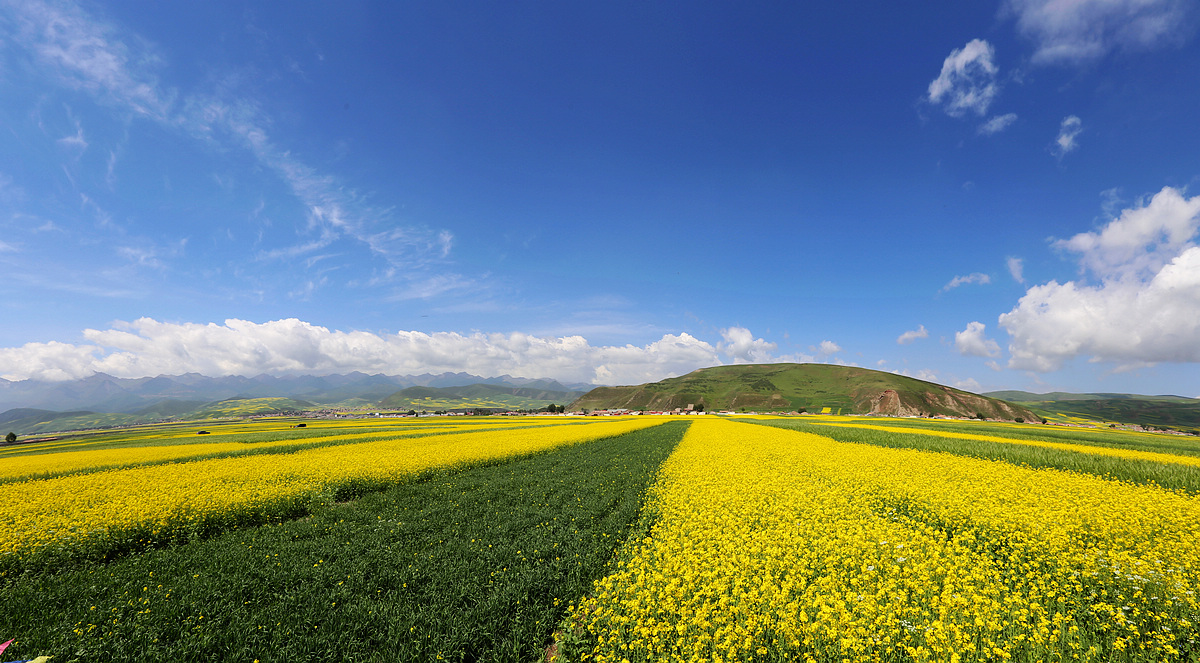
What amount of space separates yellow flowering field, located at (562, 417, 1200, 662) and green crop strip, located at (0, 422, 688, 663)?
156cm

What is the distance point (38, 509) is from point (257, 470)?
7.56 meters

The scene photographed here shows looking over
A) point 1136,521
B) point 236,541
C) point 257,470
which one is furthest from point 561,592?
point 257,470

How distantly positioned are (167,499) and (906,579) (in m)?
23.5

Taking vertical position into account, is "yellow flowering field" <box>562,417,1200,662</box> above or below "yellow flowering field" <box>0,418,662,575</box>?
above

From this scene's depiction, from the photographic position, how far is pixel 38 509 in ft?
49.0

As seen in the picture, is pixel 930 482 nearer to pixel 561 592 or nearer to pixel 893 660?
pixel 893 660

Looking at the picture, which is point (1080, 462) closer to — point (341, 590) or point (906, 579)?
point (906, 579)

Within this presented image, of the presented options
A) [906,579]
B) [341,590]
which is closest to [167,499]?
[341,590]

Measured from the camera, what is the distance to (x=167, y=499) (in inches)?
599

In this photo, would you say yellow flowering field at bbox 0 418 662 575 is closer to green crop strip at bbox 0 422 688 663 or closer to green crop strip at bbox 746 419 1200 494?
green crop strip at bbox 0 422 688 663

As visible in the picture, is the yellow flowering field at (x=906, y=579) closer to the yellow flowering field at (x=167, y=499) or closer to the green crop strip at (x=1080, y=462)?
the green crop strip at (x=1080, y=462)

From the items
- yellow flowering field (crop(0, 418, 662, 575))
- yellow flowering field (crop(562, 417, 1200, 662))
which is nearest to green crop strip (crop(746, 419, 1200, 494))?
yellow flowering field (crop(562, 417, 1200, 662))

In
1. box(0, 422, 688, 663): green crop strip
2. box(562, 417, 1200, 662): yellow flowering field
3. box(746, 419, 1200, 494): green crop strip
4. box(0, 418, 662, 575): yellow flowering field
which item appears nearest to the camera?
box(562, 417, 1200, 662): yellow flowering field

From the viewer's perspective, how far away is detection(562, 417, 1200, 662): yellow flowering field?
6.35 metres
